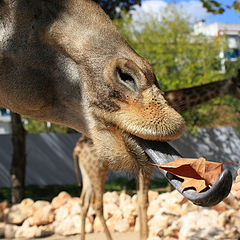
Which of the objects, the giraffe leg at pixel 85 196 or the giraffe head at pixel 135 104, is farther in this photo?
the giraffe leg at pixel 85 196

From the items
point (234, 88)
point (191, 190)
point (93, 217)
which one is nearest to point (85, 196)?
point (93, 217)

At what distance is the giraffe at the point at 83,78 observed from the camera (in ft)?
5.21

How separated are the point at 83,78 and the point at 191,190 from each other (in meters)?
0.78

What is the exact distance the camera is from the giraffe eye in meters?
1.62

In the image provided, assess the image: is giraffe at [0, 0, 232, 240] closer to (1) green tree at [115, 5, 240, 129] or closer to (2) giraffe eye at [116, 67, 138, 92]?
(2) giraffe eye at [116, 67, 138, 92]

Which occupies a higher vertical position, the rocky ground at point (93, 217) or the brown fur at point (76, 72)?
the brown fur at point (76, 72)

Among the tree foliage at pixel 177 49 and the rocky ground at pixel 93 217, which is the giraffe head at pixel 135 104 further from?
the tree foliage at pixel 177 49

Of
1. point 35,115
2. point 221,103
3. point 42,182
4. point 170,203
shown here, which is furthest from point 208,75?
point 35,115

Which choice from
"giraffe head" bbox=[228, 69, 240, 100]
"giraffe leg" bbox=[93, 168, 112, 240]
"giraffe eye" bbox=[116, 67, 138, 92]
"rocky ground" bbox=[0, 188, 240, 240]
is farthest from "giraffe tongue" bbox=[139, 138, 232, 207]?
"giraffe head" bbox=[228, 69, 240, 100]

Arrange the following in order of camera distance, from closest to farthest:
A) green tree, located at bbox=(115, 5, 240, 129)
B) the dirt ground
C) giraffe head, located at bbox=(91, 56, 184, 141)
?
giraffe head, located at bbox=(91, 56, 184, 141), the dirt ground, green tree, located at bbox=(115, 5, 240, 129)

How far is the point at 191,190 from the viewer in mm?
1236

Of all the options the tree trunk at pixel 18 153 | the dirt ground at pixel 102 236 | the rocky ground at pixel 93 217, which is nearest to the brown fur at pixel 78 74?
the rocky ground at pixel 93 217

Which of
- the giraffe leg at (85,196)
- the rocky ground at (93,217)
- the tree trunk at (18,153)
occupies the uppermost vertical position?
the tree trunk at (18,153)

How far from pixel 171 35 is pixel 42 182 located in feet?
29.3
